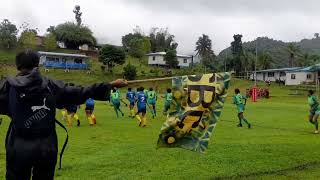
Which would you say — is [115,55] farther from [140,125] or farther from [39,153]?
[39,153]

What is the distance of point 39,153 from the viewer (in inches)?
215

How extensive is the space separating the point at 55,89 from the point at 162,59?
298 ft

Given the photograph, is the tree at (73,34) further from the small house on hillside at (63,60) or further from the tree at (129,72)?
the tree at (129,72)

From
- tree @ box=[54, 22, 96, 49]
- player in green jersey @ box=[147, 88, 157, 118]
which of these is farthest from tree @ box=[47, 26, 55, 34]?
player in green jersey @ box=[147, 88, 157, 118]

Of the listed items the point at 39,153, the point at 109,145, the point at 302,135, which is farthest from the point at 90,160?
the point at 302,135

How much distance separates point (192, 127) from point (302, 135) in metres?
13.2

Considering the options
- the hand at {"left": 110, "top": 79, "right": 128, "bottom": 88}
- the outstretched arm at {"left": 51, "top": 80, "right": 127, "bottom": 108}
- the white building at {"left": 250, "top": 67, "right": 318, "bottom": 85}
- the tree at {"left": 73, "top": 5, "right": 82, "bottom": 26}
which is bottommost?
the white building at {"left": 250, "top": 67, "right": 318, "bottom": 85}

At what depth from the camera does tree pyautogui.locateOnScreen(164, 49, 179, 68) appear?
91625 mm

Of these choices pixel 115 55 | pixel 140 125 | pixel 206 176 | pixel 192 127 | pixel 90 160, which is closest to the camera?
pixel 192 127

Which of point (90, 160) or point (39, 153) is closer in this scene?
point (39, 153)

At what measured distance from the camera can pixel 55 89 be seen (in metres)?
5.72

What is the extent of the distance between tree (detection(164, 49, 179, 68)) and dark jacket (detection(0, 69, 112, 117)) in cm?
8567

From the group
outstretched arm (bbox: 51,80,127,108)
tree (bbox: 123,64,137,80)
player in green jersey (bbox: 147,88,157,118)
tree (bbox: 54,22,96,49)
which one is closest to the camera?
outstretched arm (bbox: 51,80,127,108)

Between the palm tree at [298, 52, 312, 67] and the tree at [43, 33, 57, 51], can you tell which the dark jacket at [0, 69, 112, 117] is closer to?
the tree at [43, 33, 57, 51]
